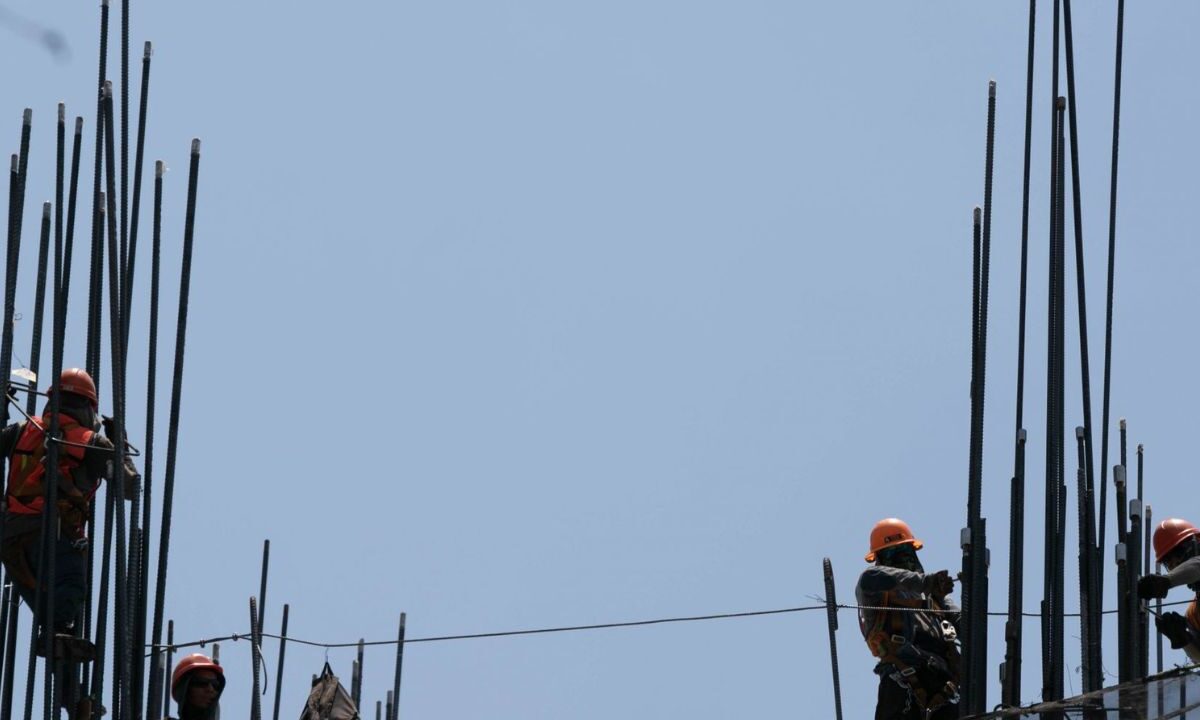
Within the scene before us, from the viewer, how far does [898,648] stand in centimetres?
1510

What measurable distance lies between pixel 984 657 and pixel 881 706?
5.97 ft

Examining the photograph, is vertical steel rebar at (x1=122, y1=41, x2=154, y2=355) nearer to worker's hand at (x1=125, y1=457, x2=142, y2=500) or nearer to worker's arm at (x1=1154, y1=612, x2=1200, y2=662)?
worker's hand at (x1=125, y1=457, x2=142, y2=500)

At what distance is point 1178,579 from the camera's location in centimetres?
1438

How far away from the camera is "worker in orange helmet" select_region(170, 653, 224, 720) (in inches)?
553

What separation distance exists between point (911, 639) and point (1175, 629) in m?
1.65

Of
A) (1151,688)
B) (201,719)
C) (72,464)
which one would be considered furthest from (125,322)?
(1151,688)

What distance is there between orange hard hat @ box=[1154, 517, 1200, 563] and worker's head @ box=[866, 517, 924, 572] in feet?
5.06

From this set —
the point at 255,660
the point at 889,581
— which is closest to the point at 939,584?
the point at 889,581

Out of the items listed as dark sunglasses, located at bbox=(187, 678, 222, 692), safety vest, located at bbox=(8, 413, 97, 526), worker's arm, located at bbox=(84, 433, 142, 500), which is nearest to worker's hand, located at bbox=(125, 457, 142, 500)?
worker's arm, located at bbox=(84, 433, 142, 500)

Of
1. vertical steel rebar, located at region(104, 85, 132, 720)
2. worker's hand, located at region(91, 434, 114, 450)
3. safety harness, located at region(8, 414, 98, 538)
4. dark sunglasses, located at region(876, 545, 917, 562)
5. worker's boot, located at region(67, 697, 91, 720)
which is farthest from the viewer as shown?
dark sunglasses, located at region(876, 545, 917, 562)

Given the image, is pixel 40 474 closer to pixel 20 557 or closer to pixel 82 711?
pixel 20 557

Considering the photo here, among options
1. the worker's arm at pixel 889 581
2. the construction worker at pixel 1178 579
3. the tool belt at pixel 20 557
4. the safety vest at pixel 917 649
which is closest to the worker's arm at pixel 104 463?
the tool belt at pixel 20 557

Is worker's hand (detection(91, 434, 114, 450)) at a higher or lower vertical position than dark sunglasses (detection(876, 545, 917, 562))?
higher

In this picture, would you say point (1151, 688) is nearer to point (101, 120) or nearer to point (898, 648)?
point (898, 648)
